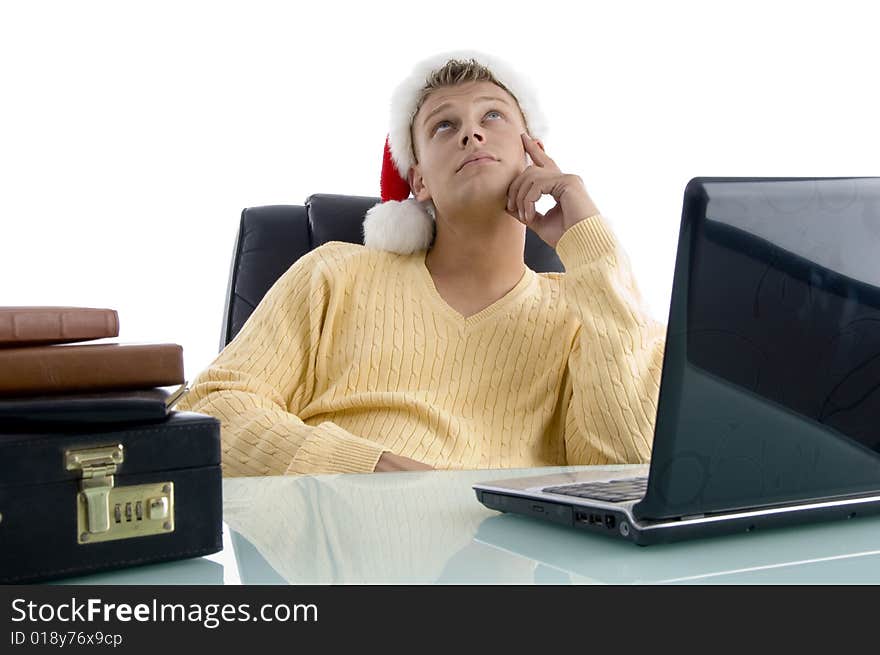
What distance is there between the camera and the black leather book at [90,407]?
24.1 inches

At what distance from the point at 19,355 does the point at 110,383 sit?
6 centimetres

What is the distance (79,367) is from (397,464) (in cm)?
67

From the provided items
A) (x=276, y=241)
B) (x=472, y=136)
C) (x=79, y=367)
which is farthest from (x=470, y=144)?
(x=79, y=367)

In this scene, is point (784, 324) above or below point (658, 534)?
above

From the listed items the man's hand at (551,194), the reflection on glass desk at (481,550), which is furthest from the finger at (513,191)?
the reflection on glass desk at (481,550)

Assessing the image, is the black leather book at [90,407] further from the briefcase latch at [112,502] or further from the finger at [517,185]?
the finger at [517,185]

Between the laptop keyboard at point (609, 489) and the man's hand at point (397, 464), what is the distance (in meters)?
0.47

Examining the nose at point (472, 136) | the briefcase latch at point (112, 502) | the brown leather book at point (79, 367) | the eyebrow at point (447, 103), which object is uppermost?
the eyebrow at point (447, 103)

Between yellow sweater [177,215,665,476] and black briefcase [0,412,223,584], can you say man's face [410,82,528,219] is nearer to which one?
yellow sweater [177,215,665,476]

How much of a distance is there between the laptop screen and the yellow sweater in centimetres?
78

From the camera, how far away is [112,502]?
0.64 metres

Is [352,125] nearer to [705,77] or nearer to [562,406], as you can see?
[705,77]

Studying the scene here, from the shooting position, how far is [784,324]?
2.14 feet
